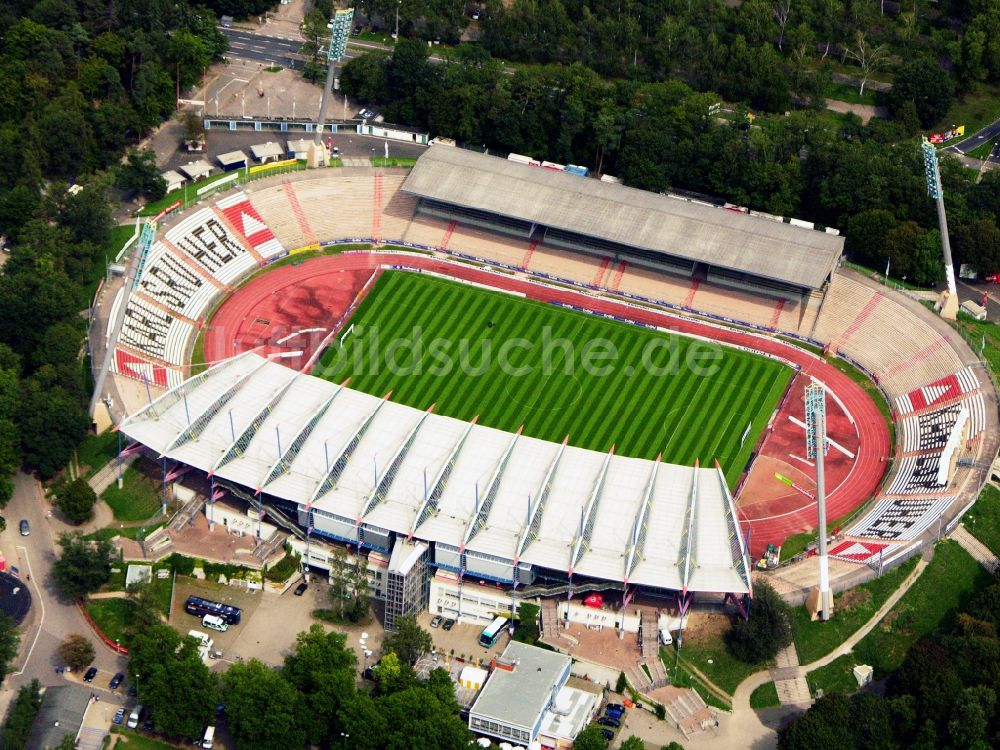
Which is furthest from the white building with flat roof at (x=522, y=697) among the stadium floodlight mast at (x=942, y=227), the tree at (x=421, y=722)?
the stadium floodlight mast at (x=942, y=227)

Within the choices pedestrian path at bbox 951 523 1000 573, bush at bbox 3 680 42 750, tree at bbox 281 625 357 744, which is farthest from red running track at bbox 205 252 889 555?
bush at bbox 3 680 42 750

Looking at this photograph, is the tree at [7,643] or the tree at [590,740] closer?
the tree at [590,740]

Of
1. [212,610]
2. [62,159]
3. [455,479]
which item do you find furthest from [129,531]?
[62,159]

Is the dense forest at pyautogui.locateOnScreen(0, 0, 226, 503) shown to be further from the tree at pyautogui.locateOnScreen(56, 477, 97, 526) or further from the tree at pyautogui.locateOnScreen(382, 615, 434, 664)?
the tree at pyautogui.locateOnScreen(382, 615, 434, 664)

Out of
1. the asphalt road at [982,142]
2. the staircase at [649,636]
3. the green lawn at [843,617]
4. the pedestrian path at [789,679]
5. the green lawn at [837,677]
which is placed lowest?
the staircase at [649,636]

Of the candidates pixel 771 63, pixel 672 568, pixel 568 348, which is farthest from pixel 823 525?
pixel 771 63

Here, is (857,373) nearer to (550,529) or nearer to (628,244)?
(628,244)

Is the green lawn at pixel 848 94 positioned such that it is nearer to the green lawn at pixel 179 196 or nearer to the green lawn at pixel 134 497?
the green lawn at pixel 179 196
